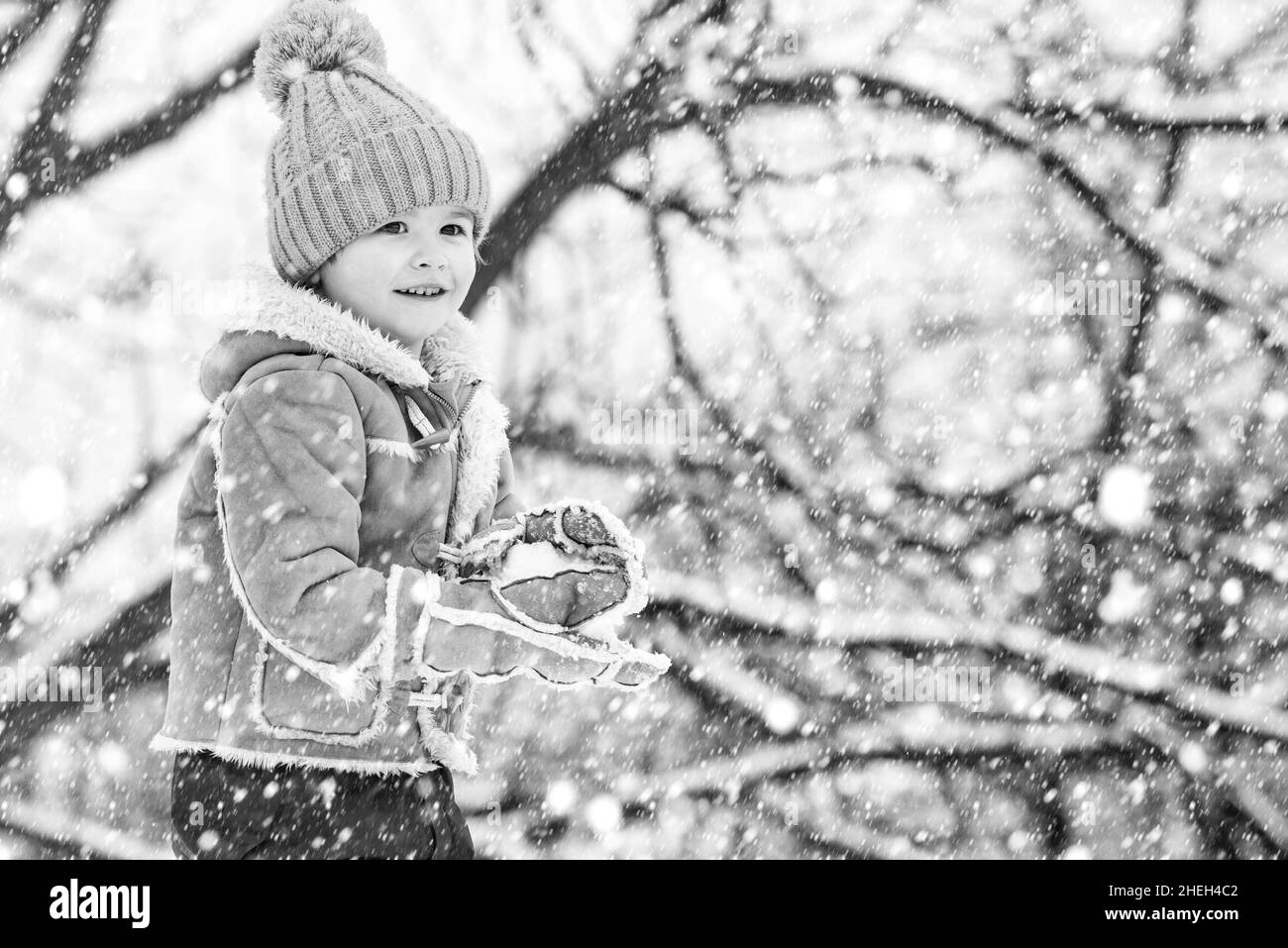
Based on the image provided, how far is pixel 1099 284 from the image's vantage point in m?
2.33

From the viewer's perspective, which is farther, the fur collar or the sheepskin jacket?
the fur collar

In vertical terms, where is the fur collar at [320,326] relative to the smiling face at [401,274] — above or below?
below

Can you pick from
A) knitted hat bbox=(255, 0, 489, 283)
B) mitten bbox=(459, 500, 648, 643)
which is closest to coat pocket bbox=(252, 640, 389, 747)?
mitten bbox=(459, 500, 648, 643)

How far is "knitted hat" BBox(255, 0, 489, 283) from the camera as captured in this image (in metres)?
1.21

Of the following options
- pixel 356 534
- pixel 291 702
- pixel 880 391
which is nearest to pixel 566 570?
pixel 356 534

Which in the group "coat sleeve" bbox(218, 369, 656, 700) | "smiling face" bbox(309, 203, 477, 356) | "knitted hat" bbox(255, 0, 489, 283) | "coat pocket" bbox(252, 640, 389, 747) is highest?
"knitted hat" bbox(255, 0, 489, 283)

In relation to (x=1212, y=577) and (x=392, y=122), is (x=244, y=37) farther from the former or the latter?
(x=1212, y=577)

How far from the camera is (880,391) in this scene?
231 cm

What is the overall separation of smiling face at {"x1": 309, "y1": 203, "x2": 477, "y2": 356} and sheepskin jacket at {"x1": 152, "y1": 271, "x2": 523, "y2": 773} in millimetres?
39

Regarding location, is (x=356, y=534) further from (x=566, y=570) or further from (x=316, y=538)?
(x=566, y=570)

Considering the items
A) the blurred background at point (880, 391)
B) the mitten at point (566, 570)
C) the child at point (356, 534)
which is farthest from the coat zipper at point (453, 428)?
the blurred background at point (880, 391)

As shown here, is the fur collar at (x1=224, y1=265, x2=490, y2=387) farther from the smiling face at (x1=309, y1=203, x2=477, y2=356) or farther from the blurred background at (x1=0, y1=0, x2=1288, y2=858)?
the blurred background at (x1=0, y1=0, x2=1288, y2=858)

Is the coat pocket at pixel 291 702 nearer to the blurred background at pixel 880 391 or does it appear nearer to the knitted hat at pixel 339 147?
the knitted hat at pixel 339 147

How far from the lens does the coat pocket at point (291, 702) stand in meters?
1.11
